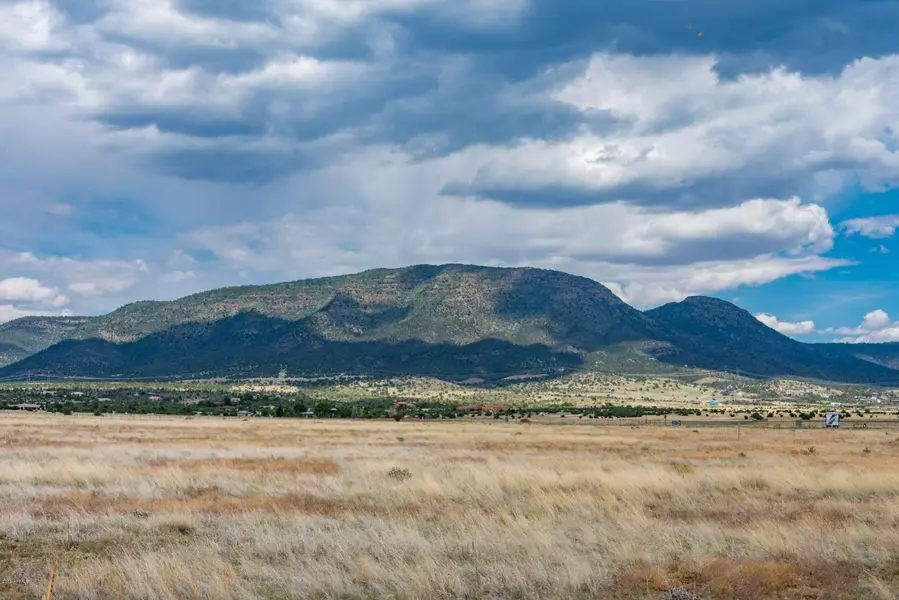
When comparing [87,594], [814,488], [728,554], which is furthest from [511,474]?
[87,594]

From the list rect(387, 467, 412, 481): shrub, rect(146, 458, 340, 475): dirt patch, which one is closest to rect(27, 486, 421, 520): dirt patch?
rect(387, 467, 412, 481): shrub

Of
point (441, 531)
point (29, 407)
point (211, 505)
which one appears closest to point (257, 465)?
point (211, 505)

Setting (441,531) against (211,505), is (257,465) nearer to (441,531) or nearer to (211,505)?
(211,505)

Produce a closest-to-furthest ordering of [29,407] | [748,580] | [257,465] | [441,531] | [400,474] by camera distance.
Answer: [748,580] < [441,531] < [400,474] < [257,465] < [29,407]

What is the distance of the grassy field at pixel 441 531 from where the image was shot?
33.1 ft

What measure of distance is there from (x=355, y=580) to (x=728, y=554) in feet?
18.2

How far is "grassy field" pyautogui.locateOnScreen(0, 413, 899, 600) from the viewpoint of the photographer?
1008cm

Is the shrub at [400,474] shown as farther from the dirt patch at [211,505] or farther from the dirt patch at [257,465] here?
the dirt patch at [211,505]

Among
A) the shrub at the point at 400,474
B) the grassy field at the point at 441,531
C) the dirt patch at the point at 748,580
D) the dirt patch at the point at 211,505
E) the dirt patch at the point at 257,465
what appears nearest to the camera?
the dirt patch at the point at 748,580

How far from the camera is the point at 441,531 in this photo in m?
13.7

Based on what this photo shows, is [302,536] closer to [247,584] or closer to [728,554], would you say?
[247,584]

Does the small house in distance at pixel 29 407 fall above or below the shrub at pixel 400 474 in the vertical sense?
below

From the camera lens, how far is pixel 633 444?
148 feet

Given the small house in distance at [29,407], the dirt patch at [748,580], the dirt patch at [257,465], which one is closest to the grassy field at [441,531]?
the dirt patch at [748,580]
